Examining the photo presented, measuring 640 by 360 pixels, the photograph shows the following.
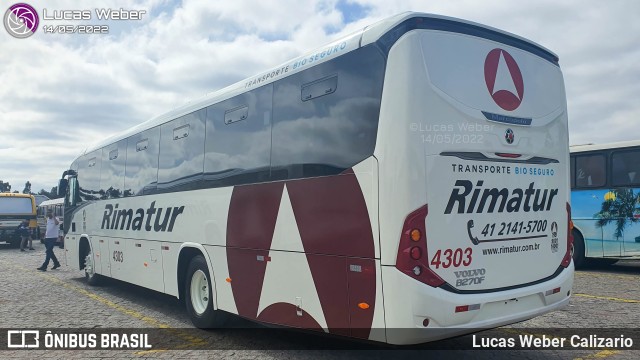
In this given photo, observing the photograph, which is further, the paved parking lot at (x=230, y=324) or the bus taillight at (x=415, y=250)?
the paved parking lot at (x=230, y=324)

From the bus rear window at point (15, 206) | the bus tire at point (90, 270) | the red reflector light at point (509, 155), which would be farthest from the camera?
the bus rear window at point (15, 206)

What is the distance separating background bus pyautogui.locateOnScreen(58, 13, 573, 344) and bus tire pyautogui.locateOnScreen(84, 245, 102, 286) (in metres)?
6.02

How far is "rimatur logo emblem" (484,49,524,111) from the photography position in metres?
5.32

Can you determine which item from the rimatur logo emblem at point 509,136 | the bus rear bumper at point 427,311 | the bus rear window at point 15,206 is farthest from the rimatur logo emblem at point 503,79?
the bus rear window at point 15,206

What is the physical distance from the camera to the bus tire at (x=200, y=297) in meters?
7.39

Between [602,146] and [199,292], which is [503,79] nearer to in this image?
[199,292]

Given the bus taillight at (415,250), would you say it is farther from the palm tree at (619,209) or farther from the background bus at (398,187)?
the palm tree at (619,209)

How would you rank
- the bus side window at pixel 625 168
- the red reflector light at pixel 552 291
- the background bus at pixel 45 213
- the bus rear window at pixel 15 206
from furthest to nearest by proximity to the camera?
the background bus at pixel 45 213 → the bus rear window at pixel 15 206 → the bus side window at pixel 625 168 → the red reflector light at pixel 552 291

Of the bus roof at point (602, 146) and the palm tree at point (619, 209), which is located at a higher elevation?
the bus roof at point (602, 146)

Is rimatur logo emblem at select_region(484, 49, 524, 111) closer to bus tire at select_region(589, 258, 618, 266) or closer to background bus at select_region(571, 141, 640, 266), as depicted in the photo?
background bus at select_region(571, 141, 640, 266)

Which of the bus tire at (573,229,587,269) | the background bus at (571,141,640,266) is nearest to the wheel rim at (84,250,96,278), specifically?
the bus tire at (573,229,587,269)

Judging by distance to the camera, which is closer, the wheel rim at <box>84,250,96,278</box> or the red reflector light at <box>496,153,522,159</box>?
the red reflector light at <box>496,153,522,159</box>

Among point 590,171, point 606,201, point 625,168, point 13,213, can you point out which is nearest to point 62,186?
point 590,171

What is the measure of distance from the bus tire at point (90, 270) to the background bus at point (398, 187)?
19.7 feet
